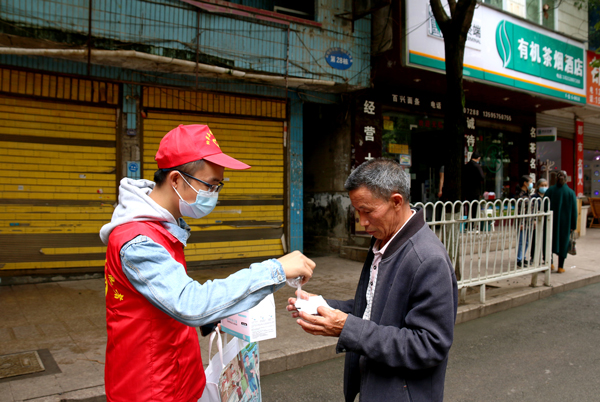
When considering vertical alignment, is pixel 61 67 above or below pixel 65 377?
above

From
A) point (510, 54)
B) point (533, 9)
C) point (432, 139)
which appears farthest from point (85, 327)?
point (533, 9)

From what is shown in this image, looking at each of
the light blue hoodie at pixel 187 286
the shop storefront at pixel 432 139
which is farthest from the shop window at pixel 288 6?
the light blue hoodie at pixel 187 286

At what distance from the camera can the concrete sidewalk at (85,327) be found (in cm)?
360

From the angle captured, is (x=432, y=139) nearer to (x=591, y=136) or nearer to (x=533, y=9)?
(x=533, y=9)

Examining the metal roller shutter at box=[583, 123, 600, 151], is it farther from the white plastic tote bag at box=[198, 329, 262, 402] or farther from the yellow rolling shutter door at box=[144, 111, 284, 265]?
the white plastic tote bag at box=[198, 329, 262, 402]

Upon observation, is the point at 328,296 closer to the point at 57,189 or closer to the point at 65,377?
the point at 65,377

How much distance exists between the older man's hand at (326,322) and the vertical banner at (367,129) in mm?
8384

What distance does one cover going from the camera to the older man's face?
185cm

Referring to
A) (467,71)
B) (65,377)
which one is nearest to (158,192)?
(65,377)

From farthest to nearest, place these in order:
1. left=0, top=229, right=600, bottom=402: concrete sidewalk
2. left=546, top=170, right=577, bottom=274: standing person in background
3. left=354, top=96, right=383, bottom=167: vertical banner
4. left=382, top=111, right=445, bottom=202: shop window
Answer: left=382, top=111, right=445, bottom=202: shop window → left=354, top=96, right=383, bottom=167: vertical banner → left=546, top=170, right=577, bottom=274: standing person in background → left=0, top=229, right=600, bottom=402: concrete sidewalk

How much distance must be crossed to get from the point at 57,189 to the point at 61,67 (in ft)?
6.37

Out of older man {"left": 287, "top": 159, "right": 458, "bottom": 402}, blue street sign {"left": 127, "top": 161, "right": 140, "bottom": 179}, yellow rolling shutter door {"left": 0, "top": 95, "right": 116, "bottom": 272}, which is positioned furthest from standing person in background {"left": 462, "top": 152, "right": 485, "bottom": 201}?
older man {"left": 287, "top": 159, "right": 458, "bottom": 402}

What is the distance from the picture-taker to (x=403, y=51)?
29.8 ft

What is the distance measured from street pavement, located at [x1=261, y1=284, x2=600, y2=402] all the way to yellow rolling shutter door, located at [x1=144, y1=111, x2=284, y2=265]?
451cm
